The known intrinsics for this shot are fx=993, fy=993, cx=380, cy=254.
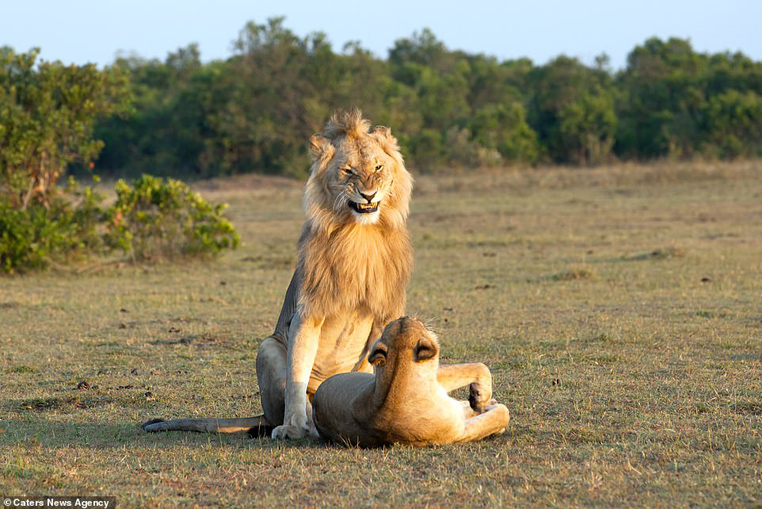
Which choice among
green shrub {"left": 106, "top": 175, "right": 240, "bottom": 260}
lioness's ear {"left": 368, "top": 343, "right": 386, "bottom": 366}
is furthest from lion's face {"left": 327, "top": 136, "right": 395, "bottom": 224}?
green shrub {"left": 106, "top": 175, "right": 240, "bottom": 260}

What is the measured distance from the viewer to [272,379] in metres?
5.20

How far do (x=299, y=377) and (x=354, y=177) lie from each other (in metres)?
1.06

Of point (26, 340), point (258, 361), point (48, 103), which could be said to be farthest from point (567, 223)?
point (258, 361)

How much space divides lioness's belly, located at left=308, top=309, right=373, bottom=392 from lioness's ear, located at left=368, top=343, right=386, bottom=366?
0.97 metres

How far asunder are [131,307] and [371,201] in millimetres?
6172

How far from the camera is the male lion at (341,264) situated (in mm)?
5102

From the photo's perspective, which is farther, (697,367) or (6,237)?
(6,237)

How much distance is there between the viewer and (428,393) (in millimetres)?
4438

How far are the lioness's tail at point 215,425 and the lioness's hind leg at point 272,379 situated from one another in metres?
0.07

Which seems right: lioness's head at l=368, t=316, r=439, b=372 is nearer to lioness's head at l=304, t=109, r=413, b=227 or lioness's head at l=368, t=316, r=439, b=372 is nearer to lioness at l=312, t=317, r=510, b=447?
lioness at l=312, t=317, r=510, b=447

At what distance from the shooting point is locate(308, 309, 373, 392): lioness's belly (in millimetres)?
5320

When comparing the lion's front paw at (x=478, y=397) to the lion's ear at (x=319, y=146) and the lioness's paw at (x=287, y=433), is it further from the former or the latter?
the lion's ear at (x=319, y=146)

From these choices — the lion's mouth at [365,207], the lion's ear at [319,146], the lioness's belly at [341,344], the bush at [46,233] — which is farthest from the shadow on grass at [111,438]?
the bush at [46,233]

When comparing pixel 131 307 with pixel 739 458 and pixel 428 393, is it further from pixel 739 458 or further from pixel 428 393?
pixel 739 458
